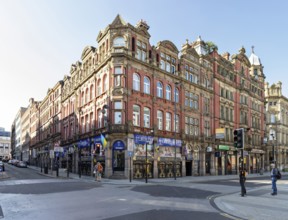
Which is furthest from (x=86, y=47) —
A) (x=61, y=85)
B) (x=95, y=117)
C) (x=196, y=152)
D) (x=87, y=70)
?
(x=196, y=152)

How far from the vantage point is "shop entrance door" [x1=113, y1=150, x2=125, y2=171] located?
3206 cm

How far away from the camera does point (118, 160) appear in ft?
106

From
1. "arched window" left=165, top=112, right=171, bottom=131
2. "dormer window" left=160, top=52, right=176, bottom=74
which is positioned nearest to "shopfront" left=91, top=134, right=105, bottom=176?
"arched window" left=165, top=112, right=171, bottom=131

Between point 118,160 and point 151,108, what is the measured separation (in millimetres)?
7681

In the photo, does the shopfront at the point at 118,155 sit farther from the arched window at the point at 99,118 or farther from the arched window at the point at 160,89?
the arched window at the point at 160,89

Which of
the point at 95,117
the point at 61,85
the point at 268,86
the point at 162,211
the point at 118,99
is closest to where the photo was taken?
the point at 162,211

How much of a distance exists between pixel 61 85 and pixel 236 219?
5071 centimetres

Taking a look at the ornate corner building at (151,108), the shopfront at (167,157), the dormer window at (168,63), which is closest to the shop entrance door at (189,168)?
the ornate corner building at (151,108)

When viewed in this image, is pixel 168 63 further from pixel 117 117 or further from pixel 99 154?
pixel 99 154

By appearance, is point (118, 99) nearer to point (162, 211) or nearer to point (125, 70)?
point (125, 70)

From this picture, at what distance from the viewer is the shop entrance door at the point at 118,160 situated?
32.1m

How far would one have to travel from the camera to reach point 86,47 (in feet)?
140

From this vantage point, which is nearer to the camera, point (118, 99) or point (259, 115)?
point (118, 99)

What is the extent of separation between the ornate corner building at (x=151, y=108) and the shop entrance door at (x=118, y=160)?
11 cm
